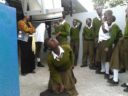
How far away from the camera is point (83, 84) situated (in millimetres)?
6727

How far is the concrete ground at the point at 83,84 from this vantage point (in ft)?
19.6

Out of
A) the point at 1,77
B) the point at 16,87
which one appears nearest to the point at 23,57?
the point at 16,87

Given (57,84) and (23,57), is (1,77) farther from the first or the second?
A: (23,57)

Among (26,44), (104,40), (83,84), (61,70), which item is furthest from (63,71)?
(26,44)

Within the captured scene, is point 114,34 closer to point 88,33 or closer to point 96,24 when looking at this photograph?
point 96,24

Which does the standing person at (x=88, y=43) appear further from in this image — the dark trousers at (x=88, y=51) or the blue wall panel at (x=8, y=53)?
the blue wall panel at (x=8, y=53)

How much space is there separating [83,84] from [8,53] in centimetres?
308

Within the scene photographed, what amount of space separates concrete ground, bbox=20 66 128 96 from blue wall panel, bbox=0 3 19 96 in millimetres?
1797

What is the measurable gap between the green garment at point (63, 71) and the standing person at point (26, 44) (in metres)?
2.20

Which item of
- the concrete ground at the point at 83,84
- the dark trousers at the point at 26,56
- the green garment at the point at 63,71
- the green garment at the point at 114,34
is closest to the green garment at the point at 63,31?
the concrete ground at the point at 83,84

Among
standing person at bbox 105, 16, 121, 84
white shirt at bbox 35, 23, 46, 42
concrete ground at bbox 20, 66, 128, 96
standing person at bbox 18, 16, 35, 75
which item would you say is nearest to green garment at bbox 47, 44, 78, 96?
concrete ground at bbox 20, 66, 128, 96

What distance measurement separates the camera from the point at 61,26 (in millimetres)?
8828

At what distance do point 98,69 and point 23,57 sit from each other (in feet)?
6.83

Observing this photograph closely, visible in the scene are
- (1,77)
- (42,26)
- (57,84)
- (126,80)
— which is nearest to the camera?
(1,77)
